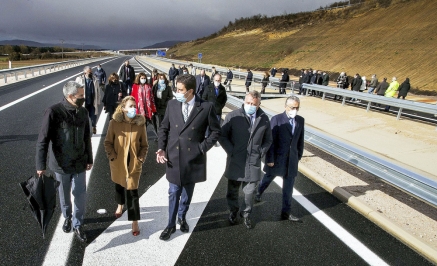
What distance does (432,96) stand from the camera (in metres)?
24.0

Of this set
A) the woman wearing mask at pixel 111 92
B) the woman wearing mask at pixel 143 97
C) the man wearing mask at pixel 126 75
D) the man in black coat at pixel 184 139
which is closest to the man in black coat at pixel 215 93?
the woman wearing mask at pixel 143 97

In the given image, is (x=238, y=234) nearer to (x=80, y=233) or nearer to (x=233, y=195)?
(x=233, y=195)

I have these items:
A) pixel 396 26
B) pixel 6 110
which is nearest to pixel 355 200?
pixel 6 110

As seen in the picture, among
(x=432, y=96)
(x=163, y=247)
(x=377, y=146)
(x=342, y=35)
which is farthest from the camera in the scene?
(x=342, y=35)

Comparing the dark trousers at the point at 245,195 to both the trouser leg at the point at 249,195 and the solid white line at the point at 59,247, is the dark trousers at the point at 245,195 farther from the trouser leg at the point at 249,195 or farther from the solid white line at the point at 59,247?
the solid white line at the point at 59,247

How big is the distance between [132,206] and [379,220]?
11.7 ft

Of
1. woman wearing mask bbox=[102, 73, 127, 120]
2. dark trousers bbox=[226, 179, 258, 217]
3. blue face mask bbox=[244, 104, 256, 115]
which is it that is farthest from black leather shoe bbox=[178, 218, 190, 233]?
woman wearing mask bbox=[102, 73, 127, 120]

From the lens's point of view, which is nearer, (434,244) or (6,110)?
(434,244)

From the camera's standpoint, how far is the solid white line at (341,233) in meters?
3.65

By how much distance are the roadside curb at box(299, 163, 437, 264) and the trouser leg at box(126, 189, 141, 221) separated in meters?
3.42

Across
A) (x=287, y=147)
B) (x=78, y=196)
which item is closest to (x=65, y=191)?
(x=78, y=196)

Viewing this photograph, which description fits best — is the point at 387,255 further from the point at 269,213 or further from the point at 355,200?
the point at 269,213

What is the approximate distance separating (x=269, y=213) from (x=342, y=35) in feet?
188

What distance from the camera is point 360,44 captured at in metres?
46.2
